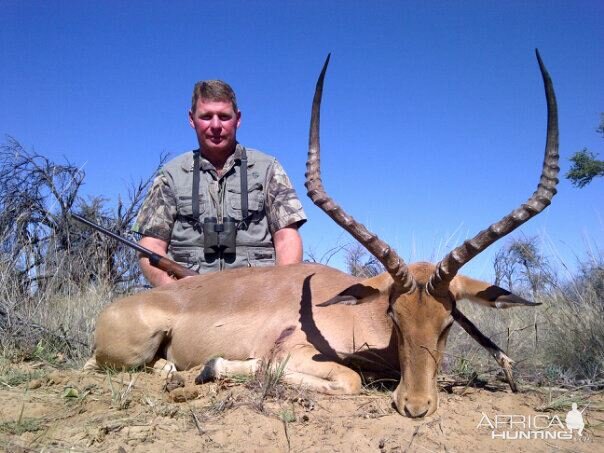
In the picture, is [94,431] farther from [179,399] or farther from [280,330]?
[280,330]

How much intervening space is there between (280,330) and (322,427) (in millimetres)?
1627

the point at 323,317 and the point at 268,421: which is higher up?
the point at 323,317

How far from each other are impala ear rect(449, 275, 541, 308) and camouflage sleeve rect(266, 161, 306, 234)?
2801mm

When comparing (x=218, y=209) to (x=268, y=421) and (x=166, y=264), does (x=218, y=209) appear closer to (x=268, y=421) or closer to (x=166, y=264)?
(x=166, y=264)

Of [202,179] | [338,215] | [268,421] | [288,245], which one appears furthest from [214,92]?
[268,421]

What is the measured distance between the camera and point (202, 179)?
6922 mm

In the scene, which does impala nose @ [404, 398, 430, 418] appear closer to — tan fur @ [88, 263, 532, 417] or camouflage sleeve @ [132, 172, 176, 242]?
tan fur @ [88, 263, 532, 417]

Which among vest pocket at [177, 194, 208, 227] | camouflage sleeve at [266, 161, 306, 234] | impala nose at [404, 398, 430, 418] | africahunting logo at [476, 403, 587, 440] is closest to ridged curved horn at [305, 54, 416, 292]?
impala nose at [404, 398, 430, 418]

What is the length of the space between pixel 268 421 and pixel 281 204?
12.3ft

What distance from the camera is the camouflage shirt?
6773 millimetres

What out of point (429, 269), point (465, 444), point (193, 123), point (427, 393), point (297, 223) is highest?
point (193, 123)

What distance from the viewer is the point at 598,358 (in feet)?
15.9

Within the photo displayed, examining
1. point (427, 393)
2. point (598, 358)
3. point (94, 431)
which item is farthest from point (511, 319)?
point (94, 431)

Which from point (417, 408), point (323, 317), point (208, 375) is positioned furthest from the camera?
point (323, 317)
